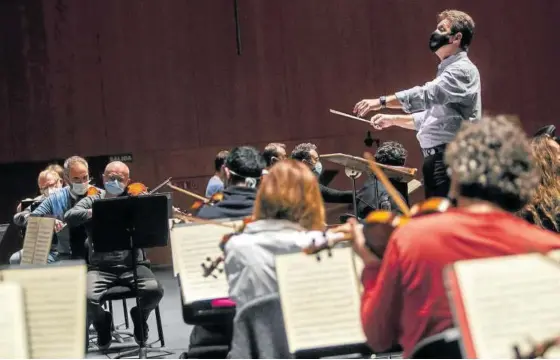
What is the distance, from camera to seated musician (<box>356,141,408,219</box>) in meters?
4.90

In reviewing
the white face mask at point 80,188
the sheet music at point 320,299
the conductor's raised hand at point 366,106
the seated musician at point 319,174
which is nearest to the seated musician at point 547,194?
the conductor's raised hand at point 366,106

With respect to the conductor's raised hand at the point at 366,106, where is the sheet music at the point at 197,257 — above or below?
below

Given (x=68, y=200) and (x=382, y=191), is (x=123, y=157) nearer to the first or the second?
(x=68, y=200)

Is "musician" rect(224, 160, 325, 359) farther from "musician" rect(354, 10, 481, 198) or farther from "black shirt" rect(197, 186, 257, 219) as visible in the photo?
"musician" rect(354, 10, 481, 198)

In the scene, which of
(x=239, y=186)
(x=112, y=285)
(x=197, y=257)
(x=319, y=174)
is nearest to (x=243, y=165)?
(x=239, y=186)

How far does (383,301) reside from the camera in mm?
1880

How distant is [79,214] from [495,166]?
3623 millimetres

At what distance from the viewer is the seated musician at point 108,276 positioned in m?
4.96

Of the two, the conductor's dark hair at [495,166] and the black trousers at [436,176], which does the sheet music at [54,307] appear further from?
the black trousers at [436,176]

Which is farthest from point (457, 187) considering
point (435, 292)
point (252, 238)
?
point (252, 238)

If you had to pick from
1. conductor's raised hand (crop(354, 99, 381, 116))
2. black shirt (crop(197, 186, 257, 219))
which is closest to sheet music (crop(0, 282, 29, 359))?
black shirt (crop(197, 186, 257, 219))

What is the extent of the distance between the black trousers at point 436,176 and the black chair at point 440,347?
1860 mm

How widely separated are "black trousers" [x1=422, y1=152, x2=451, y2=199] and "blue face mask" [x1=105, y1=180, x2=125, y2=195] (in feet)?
7.78

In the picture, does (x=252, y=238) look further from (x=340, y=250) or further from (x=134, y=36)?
(x=134, y=36)
